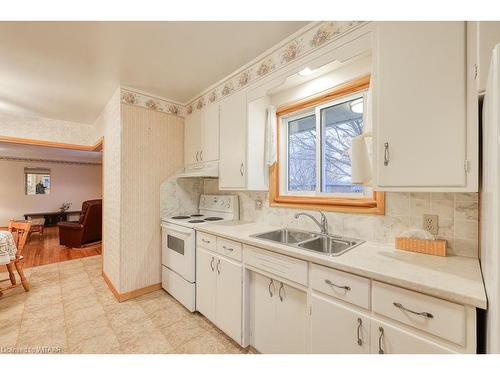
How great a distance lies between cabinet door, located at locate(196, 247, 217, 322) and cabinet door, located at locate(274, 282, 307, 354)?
25.5 inches

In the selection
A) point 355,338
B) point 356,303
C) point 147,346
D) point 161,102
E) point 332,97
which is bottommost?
point 147,346

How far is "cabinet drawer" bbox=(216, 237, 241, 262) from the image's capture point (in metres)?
1.65

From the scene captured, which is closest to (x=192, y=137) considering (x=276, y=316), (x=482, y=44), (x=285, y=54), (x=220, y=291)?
(x=285, y=54)

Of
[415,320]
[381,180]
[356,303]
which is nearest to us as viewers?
[415,320]

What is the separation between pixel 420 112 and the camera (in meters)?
1.04

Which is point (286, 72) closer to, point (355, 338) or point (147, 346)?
point (355, 338)

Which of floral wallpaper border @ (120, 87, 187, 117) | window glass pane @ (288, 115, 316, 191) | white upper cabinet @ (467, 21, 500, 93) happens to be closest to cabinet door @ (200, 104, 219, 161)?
floral wallpaper border @ (120, 87, 187, 117)

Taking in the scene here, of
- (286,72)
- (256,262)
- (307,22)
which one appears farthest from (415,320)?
(307,22)

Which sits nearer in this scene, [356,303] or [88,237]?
[356,303]

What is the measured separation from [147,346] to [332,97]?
2.43 m

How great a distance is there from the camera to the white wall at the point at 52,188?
6047 millimetres

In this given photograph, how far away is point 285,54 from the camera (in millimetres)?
1720

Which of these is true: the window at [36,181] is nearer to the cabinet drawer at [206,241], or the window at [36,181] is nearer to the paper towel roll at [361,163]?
the cabinet drawer at [206,241]

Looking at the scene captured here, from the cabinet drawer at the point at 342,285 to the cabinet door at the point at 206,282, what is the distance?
94 cm
